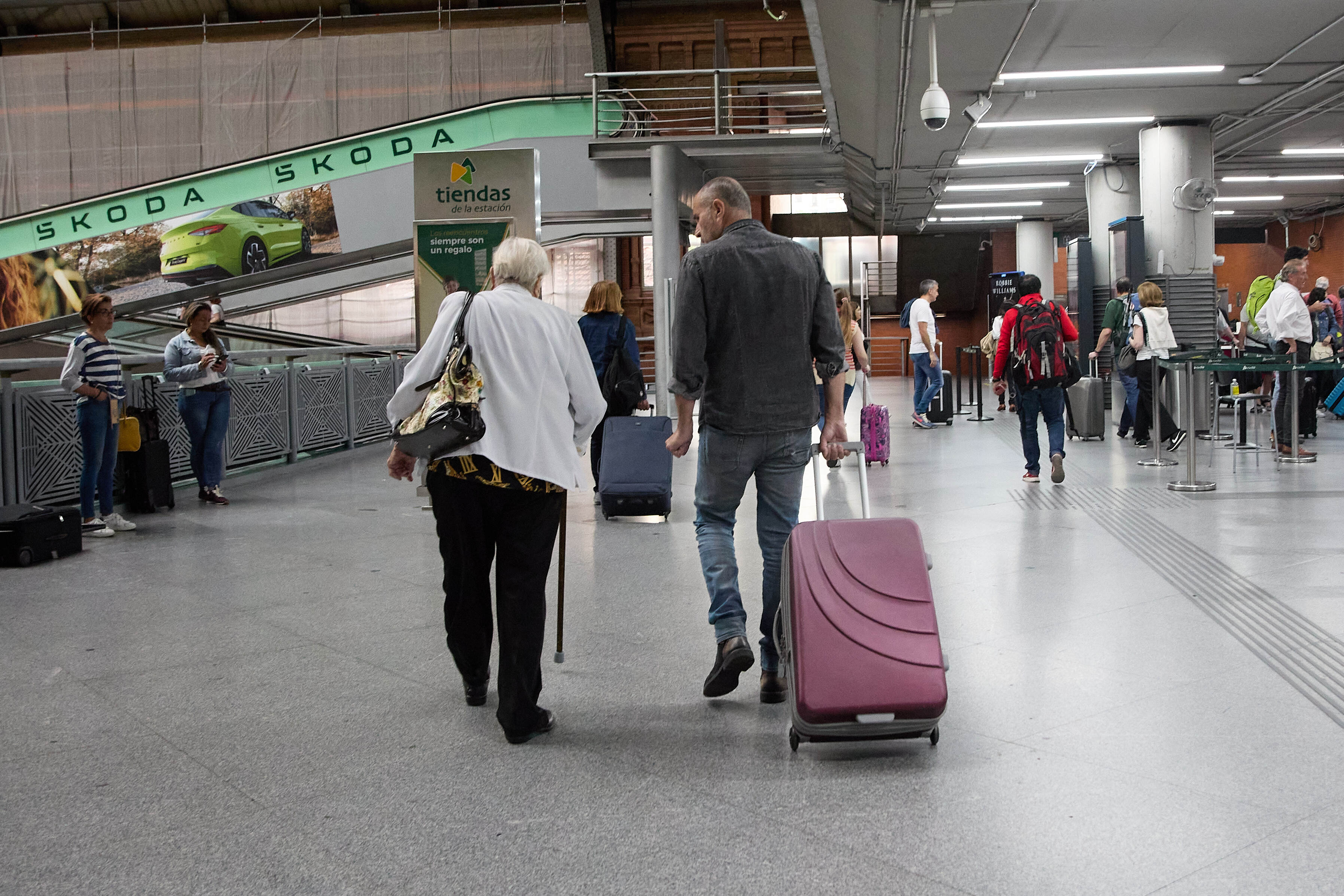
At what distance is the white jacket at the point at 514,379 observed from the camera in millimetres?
3406

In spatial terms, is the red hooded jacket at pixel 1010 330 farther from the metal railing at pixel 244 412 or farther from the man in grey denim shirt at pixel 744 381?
the metal railing at pixel 244 412

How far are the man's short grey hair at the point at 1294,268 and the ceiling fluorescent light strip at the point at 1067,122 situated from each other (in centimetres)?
393

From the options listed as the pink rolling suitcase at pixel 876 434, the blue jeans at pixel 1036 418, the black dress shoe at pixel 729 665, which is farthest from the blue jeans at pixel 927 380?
the black dress shoe at pixel 729 665

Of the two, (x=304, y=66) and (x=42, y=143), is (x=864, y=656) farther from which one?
(x=42, y=143)

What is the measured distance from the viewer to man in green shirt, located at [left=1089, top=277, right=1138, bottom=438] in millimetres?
12203

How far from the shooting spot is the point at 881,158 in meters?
16.1

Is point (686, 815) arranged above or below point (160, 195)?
below

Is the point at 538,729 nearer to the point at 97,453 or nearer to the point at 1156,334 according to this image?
the point at 97,453

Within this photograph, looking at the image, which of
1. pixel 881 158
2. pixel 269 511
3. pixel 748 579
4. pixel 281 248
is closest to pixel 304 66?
pixel 281 248

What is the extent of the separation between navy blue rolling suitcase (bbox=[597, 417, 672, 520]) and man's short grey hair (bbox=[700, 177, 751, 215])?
12.3 feet

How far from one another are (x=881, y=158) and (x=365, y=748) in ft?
46.2

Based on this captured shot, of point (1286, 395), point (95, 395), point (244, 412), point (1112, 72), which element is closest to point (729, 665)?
point (95, 395)

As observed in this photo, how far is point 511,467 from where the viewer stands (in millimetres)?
3373

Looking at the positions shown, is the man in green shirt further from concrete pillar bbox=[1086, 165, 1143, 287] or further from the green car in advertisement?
the green car in advertisement
